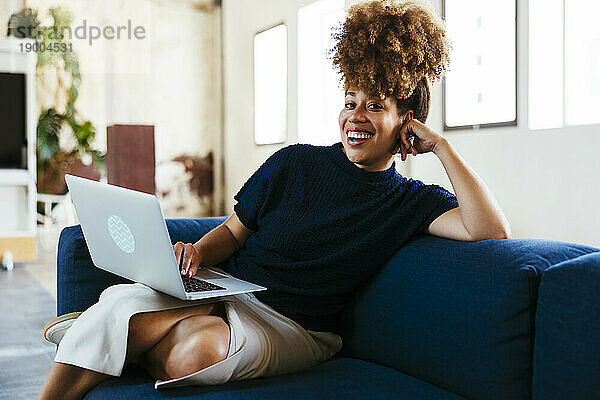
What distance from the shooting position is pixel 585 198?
11.3ft

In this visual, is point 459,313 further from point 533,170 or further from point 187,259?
point 533,170

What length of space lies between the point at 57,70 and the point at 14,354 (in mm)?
4191

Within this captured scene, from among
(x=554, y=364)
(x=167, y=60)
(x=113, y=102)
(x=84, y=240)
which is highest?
(x=167, y=60)

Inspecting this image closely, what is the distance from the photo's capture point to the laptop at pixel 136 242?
1490 millimetres

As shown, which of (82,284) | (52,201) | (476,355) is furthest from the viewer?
(52,201)

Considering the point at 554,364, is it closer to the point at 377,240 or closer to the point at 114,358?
the point at 377,240

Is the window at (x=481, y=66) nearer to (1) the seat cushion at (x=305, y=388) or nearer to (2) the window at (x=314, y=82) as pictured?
(2) the window at (x=314, y=82)

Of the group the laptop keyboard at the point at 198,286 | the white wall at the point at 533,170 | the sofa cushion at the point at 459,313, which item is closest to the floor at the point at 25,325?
the laptop keyboard at the point at 198,286

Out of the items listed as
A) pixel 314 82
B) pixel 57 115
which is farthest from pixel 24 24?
pixel 314 82

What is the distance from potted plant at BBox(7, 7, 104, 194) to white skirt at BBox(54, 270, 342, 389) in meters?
5.30

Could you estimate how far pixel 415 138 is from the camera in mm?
1804

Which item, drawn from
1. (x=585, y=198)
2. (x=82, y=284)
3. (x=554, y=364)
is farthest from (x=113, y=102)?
(x=554, y=364)

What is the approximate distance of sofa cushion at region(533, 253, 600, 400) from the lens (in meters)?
1.22

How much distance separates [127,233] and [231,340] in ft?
1.12
